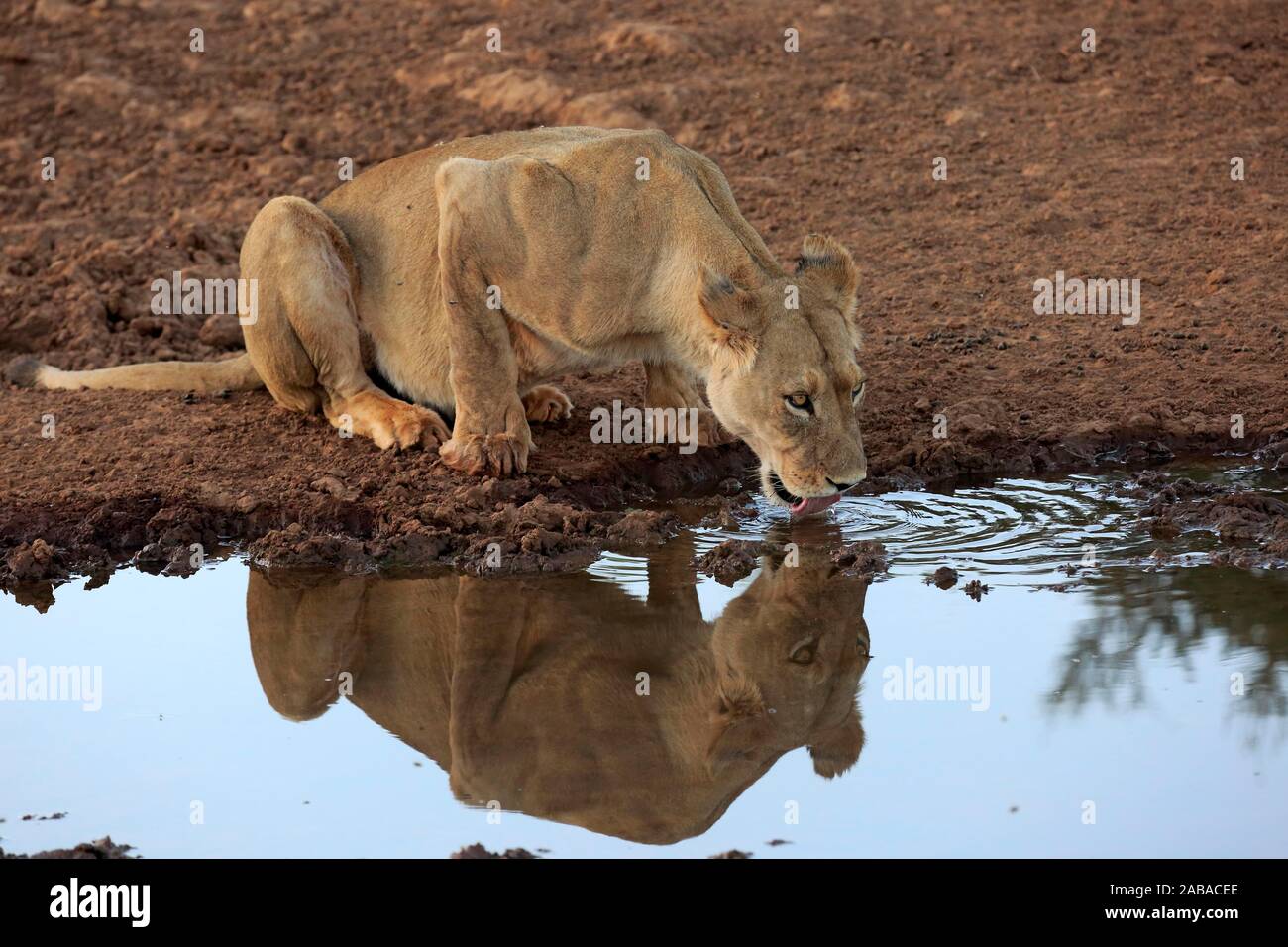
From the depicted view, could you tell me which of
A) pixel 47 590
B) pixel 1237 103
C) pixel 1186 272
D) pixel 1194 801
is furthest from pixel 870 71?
pixel 1194 801

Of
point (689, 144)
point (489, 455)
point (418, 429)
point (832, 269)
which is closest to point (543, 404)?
point (418, 429)

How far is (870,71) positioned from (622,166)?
6.18 meters

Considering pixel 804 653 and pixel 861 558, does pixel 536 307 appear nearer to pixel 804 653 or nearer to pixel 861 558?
pixel 861 558

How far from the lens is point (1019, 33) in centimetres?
1312

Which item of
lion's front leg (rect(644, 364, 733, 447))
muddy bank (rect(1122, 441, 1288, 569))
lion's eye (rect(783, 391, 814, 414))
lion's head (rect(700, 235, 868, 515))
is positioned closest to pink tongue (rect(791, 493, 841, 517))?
lion's head (rect(700, 235, 868, 515))

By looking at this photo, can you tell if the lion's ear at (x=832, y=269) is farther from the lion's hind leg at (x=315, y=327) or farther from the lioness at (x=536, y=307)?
the lion's hind leg at (x=315, y=327)

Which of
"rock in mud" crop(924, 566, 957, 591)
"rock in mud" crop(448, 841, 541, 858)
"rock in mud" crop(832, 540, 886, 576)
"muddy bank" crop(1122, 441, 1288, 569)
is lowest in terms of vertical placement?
"rock in mud" crop(448, 841, 541, 858)

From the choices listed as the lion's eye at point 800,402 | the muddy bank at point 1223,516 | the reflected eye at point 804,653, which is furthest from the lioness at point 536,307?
the muddy bank at point 1223,516

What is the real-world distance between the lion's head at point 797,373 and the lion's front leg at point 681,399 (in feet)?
3.26

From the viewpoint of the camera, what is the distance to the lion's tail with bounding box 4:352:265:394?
28.2 feet

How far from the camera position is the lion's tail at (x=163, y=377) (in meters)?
8.59

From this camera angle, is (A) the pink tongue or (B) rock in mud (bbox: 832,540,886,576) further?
(A) the pink tongue

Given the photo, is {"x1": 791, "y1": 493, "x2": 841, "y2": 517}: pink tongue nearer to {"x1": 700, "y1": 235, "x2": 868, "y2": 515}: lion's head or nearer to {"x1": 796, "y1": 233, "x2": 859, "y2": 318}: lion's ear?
{"x1": 700, "y1": 235, "x2": 868, "y2": 515}: lion's head

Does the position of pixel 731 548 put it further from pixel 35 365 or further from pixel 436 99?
pixel 436 99
